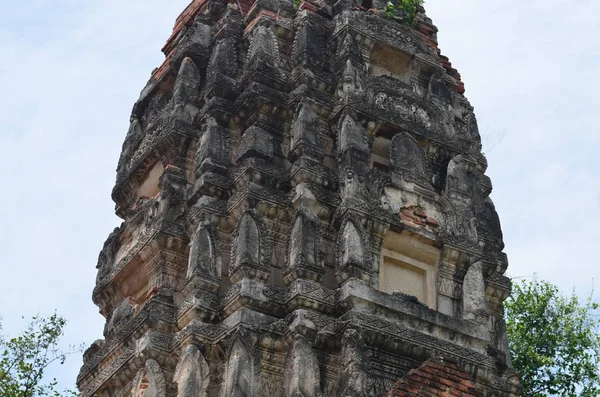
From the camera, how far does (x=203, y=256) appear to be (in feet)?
34.7

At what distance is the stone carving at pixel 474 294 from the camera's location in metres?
10.7

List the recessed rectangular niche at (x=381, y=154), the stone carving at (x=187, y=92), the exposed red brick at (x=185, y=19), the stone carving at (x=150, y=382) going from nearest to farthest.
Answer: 1. the stone carving at (x=150, y=382)
2. the recessed rectangular niche at (x=381, y=154)
3. the stone carving at (x=187, y=92)
4. the exposed red brick at (x=185, y=19)

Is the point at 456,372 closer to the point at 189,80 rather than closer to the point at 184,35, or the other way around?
the point at 189,80

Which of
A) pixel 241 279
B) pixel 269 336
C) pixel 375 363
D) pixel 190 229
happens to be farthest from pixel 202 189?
pixel 375 363

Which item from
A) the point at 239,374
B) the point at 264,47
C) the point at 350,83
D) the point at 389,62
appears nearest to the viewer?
the point at 239,374

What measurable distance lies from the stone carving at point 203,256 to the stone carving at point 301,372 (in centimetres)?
140

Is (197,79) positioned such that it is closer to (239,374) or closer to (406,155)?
(406,155)

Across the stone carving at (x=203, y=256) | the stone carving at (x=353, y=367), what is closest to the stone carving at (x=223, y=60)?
the stone carving at (x=203, y=256)

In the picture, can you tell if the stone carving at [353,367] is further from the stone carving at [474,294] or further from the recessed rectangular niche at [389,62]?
the recessed rectangular niche at [389,62]

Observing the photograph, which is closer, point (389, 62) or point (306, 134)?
point (306, 134)

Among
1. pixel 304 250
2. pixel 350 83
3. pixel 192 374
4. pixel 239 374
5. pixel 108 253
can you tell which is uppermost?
pixel 350 83

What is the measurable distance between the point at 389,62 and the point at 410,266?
10.9ft

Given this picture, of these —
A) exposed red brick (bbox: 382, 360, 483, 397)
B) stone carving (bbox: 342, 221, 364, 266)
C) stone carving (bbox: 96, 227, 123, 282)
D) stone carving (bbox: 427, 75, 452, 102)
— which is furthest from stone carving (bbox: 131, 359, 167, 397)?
stone carving (bbox: 427, 75, 452, 102)

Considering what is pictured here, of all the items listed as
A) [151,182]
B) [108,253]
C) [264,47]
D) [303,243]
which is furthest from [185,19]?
[303,243]
